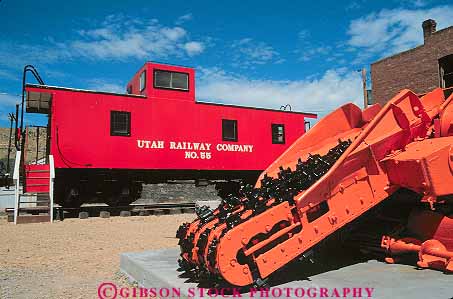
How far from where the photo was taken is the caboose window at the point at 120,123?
1266 cm

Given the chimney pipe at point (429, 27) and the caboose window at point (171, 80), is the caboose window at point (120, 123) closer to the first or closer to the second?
the caboose window at point (171, 80)

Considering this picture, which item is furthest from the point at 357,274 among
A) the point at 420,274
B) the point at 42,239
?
the point at 42,239

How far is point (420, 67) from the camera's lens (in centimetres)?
1873

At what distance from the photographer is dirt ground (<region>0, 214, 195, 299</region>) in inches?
179

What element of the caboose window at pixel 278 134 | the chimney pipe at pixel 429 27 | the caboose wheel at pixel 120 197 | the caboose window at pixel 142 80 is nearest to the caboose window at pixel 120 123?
the caboose window at pixel 142 80

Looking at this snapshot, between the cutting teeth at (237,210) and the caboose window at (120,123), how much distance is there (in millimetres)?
9207

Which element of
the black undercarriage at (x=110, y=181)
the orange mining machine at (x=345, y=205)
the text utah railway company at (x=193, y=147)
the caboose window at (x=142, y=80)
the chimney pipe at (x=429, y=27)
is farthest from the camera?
the chimney pipe at (x=429, y=27)

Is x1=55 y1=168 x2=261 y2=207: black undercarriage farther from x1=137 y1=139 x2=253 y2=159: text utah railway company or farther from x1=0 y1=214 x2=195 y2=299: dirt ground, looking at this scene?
x1=0 y1=214 x2=195 y2=299: dirt ground

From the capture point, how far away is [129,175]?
43.3ft

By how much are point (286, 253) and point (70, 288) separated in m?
2.66

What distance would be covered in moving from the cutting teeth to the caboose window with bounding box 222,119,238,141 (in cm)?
1053

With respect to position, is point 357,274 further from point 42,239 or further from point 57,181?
point 57,181

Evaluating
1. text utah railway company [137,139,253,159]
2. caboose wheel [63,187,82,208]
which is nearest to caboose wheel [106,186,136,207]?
caboose wheel [63,187,82,208]

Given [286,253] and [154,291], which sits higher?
[286,253]
